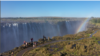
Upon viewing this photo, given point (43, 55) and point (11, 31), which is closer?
point (43, 55)

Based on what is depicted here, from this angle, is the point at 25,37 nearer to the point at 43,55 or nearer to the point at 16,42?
the point at 16,42

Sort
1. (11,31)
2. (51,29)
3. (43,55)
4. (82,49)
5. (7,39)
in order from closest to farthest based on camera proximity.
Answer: (43,55) < (82,49) < (7,39) < (11,31) < (51,29)

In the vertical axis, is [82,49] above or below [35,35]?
above

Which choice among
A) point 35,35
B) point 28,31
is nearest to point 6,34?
point 28,31

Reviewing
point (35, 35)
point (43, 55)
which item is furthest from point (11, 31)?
point (43, 55)

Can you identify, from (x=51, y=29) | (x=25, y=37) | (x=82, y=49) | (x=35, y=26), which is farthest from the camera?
(x=51, y=29)

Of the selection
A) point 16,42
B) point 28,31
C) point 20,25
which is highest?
point 20,25

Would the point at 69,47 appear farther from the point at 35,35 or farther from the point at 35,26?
the point at 35,26

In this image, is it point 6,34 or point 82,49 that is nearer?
point 82,49

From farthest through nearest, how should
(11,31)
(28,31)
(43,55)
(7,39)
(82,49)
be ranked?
(28,31) < (11,31) < (7,39) < (82,49) < (43,55)
